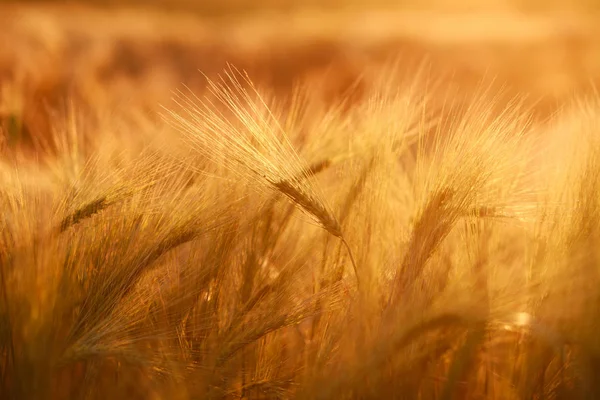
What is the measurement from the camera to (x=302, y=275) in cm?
147

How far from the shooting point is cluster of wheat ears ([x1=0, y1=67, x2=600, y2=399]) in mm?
1124

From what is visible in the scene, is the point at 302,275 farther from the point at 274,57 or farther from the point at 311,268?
the point at 274,57

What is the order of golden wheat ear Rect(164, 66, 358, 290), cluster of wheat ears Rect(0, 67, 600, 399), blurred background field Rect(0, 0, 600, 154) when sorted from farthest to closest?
blurred background field Rect(0, 0, 600, 154)
golden wheat ear Rect(164, 66, 358, 290)
cluster of wheat ears Rect(0, 67, 600, 399)

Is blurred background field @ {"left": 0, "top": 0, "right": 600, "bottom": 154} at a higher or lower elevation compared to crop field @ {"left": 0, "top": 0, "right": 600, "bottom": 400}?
higher

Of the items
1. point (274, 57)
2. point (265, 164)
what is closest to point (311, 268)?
point (265, 164)

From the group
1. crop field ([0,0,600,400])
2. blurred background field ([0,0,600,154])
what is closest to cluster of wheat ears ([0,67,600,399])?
crop field ([0,0,600,400])

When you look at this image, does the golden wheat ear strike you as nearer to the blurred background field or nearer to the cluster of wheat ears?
the cluster of wheat ears

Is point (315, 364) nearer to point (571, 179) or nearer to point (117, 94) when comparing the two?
point (571, 179)

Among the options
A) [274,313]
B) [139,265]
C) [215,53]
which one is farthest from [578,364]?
[215,53]

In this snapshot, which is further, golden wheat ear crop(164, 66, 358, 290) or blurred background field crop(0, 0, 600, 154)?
blurred background field crop(0, 0, 600, 154)

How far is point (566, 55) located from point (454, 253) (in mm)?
7230

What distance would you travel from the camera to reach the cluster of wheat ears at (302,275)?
112 centimetres

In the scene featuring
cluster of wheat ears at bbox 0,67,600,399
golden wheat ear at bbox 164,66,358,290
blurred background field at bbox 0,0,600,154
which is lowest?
cluster of wheat ears at bbox 0,67,600,399

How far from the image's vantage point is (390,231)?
1.47 meters
